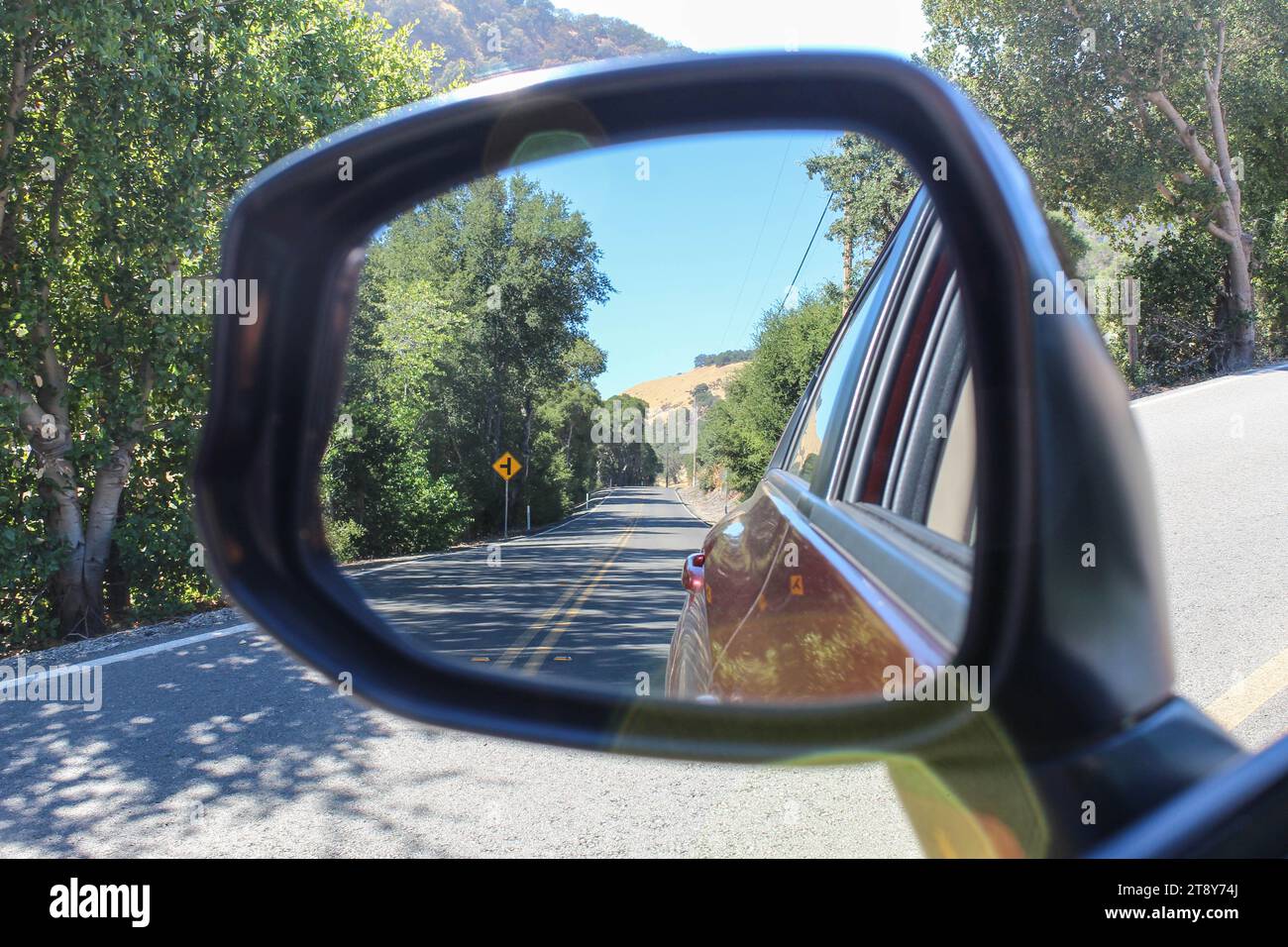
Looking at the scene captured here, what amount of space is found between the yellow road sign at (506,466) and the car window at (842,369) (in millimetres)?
5248

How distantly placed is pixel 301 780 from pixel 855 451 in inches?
154

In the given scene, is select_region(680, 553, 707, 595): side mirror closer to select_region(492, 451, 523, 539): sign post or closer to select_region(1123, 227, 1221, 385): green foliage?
select_region(492, 451, 523, 539): sign post

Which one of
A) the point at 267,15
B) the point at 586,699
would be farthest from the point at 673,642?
the point at 267,15

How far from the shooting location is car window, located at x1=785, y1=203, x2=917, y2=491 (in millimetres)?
2181

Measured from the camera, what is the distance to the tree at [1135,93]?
23.0m

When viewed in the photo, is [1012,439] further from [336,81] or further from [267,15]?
[336,81]

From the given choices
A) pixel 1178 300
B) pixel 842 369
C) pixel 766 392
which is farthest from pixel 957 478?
pixel 1178 300

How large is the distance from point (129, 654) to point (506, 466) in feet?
13.0

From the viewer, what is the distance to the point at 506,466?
1058 centimetres

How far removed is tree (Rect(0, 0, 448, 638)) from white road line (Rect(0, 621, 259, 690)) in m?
2.26

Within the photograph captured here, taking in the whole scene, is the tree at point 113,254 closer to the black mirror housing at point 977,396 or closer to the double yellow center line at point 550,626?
the double yellow center line at point 550,626

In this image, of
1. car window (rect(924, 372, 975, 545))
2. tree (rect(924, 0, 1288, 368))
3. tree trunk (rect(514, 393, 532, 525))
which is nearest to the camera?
car window (rect(924, 372, 975, 545))

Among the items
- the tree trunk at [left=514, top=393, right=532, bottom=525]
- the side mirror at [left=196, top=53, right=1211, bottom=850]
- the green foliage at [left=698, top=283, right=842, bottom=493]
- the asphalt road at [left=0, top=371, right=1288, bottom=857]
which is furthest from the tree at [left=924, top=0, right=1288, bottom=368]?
the side mirror at [left=196, top=53, right=1211, bottom=850]

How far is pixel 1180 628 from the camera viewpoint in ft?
12.1
